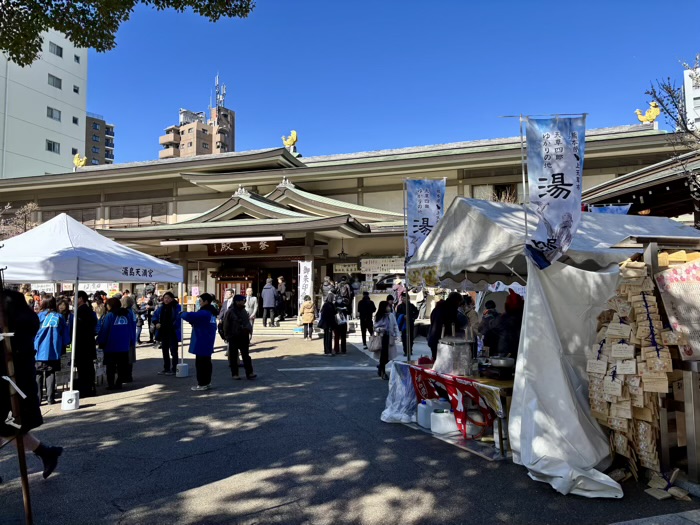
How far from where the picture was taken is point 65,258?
22.8 feet

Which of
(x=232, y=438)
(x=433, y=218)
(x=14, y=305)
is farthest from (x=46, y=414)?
(x=433, y=218)

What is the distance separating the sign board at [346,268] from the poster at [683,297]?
606 inches

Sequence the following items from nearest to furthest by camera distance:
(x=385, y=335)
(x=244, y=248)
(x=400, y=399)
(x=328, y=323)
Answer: (x=400, y=399) < (x=385, y=335) < (x=328, y=323) < (x=244, y=248)

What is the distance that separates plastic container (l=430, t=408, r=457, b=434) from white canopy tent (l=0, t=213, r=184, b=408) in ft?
17.1

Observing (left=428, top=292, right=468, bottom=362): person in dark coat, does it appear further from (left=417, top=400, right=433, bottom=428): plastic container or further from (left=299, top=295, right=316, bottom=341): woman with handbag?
(left=299, top=295, right=316, bottom=341): woman with handbag

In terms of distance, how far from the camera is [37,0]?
20.2 ft

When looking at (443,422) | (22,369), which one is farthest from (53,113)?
(443,422)

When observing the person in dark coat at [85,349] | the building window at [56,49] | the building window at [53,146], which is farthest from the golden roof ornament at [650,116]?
the building window at [56,49]

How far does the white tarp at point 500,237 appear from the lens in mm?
5234

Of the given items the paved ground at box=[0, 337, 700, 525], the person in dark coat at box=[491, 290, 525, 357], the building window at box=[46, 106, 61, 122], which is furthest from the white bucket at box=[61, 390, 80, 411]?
the building window at box=[46, 106, 61, 122]

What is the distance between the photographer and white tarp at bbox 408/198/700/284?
5234 millimetres

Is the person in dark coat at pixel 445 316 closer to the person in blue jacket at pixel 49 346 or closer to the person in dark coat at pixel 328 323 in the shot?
the person in dark coat at pixel 328 323

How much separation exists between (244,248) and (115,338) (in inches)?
432

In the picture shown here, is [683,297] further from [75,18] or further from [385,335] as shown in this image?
[75,18]
